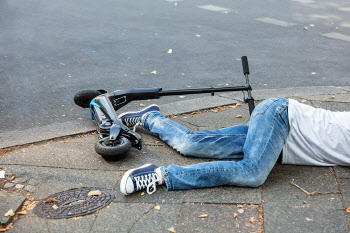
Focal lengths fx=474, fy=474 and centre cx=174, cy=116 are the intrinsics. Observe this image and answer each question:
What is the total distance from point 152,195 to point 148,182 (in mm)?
92

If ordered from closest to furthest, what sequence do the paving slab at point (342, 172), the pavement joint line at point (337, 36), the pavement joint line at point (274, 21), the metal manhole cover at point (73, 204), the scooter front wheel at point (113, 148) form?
the metal manhole cover at point (73, 204), the paving slab at point (342, 172), the scooter front wheel at point (113, 148), the pavement joint line at point (337, 36), the pavement joint line at point (274, 21)

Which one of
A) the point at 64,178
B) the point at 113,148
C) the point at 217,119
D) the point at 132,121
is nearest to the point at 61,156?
the point at 64,178

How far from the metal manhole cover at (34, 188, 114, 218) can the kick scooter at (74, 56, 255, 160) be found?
1.41 ft

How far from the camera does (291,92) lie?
5695mm

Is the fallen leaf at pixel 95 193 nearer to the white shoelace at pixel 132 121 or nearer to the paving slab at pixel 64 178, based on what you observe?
the paving slab at pixel 64 178

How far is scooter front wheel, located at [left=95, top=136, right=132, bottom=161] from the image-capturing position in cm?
362

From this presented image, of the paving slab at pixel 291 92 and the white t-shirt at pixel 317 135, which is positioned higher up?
the white t-shirt at pixel 317 135

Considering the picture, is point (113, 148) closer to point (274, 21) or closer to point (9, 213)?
point (9, 213)

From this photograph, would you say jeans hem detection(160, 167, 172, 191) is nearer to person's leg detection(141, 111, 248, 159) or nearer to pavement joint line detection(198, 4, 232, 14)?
person's leg detection(141, 111, 248, 159)

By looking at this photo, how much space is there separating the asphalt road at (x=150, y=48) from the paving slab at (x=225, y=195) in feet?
7.21

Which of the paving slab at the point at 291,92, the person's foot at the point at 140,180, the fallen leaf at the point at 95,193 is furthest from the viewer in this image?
the paving slab at the point at 291,92

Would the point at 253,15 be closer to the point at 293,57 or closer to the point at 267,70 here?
the point at 293,57

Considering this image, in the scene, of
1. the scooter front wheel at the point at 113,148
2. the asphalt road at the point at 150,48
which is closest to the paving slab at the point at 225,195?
the scooter front wheel at the point at 113,148

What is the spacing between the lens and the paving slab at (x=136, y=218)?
2.88 metres
